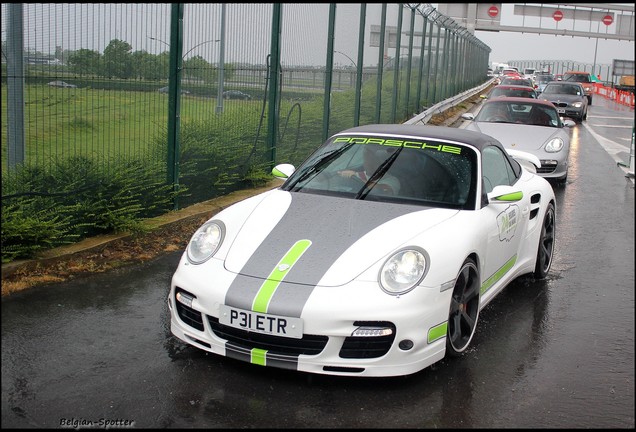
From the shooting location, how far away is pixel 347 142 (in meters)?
6.49

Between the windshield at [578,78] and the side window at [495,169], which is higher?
the windshield at [578,78]

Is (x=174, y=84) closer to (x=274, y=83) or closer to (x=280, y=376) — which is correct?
(x=274, y=83)

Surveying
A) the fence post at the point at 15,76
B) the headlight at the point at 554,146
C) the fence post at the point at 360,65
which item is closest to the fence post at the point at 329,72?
the fence post at the point at 360,65

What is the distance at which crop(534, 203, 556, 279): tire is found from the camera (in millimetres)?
7145

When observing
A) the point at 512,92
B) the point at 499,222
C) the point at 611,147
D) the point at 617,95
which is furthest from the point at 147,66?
the point at 617,95

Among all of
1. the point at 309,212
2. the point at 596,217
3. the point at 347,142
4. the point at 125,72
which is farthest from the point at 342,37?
the point at 309,212

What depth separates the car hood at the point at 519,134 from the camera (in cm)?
1356

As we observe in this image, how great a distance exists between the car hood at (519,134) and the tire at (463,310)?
857 centimetres

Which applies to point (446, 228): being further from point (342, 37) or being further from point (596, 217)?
point (342, 37)

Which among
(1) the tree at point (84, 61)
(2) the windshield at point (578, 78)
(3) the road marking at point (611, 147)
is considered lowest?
(3) the road marking at point (611, 147)

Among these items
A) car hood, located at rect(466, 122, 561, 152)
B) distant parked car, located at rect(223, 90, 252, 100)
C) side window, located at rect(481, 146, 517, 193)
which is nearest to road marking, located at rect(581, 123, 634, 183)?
car hood, located at rect(466, 122, 561, 152)

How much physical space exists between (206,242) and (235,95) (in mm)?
5262

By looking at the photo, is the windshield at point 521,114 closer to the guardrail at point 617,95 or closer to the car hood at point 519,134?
the car hood at point 519,134

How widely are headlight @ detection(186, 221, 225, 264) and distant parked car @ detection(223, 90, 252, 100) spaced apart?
15.7ft
